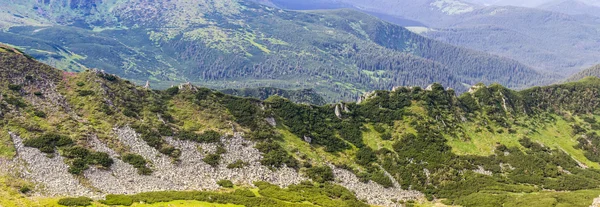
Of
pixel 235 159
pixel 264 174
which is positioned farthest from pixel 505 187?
pixel 235 159

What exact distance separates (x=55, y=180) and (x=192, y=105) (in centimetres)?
4075

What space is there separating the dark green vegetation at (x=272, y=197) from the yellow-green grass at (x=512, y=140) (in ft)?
133

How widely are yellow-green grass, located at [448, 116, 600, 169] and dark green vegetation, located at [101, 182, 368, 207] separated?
40.6 m

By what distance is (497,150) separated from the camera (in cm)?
11125

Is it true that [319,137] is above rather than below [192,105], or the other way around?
below

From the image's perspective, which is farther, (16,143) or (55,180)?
(16,143)

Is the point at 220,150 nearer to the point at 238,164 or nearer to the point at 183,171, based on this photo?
the point at 238,164

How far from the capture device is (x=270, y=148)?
98.9 meters

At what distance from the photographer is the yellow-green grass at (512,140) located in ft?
366

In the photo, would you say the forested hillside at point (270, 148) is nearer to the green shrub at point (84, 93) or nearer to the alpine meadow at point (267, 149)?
the alpine meadow at point (267, 149)

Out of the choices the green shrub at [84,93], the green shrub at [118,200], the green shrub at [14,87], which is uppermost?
the green shrub at [14,87]

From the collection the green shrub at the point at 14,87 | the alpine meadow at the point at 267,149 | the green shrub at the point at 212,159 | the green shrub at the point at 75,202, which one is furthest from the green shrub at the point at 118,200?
the green shrub at the point at 14,87

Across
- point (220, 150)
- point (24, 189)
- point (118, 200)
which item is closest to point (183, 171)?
point (220, 150)

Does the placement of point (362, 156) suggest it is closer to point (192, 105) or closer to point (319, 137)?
point (319, 137)
